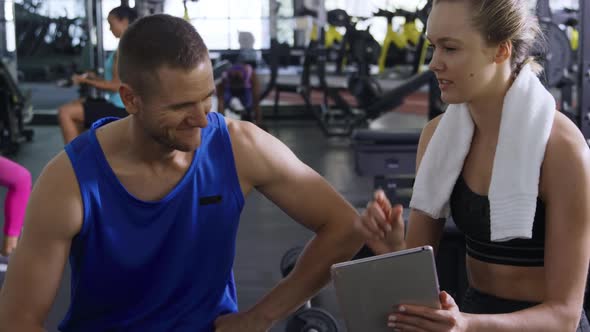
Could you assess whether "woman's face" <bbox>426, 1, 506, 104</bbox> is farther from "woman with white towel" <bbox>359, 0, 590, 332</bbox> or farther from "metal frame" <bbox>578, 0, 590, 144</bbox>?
"metal frame" <bbox>578, 0, 590, 144</bbox>

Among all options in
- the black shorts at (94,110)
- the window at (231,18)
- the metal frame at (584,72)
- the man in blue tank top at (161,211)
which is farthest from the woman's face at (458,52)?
the window at (231,18)

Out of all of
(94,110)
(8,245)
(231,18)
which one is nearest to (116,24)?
(94,110)

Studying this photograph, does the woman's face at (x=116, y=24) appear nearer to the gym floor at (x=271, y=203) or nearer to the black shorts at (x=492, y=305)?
the gym floor at (x=271, y=203)

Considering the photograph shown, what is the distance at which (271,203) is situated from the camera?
14.0ft

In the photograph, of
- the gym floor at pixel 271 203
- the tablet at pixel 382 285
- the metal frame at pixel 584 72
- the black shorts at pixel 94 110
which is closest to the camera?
the tablet at pixel 382 285

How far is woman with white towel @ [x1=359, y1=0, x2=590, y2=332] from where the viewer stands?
1.02 metres

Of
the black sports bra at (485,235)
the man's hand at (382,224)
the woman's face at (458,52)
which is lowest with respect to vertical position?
the black sports bra at (485,235)

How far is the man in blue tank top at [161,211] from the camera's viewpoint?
3.26 feet

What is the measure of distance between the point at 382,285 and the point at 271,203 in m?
3.34

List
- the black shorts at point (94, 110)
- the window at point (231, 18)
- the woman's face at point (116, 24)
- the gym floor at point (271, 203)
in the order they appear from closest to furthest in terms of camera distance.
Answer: the gym floor at point (271, 203) < the woman's face at point (116, 24) < the black shorts at point (94, 110) < the window at point (231, 18)

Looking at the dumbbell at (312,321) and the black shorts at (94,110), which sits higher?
the black shorts at (94,110)

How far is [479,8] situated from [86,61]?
6383 millimetres

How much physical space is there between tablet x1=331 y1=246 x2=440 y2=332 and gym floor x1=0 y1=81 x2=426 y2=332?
1.41 meters

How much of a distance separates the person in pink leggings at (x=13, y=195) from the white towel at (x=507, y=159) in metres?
1.88
